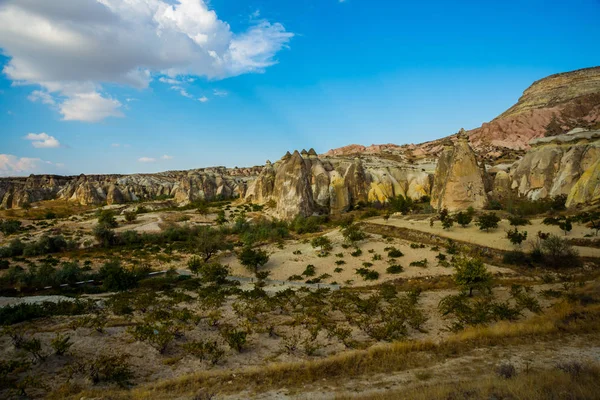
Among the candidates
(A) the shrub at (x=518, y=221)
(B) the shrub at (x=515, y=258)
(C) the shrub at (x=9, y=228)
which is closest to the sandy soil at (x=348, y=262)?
(B) the shrub at (x=515, y=258)

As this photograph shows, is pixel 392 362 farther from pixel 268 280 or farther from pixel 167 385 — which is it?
pixel 268 280

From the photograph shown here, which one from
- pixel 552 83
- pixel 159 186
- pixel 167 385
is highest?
pixel 552 83

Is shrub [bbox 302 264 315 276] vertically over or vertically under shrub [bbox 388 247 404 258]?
under

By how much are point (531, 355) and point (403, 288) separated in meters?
7.36

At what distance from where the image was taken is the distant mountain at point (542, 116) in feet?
241

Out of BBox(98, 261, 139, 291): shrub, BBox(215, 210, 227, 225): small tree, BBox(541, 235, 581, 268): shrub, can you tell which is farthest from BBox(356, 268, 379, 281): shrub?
BBox(215, 210, 227, 225): small tree

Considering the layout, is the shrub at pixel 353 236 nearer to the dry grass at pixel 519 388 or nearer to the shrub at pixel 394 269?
the shrub at pixel 394 269

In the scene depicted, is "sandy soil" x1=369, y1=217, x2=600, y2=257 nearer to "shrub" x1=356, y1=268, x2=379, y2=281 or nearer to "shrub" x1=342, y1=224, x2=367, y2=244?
"shrub" x1=342, y1=224, x2=367, y2=244

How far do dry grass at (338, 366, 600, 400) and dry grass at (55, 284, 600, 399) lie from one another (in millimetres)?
310

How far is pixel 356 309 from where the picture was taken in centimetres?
1175

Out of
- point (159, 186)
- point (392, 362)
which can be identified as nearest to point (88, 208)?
point (159, 186)

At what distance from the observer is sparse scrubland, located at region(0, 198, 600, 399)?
6609 mm

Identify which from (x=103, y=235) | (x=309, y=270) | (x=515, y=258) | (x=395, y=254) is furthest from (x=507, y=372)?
(x=103, y=235)

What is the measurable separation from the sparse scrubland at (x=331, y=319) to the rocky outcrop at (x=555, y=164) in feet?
46.1
